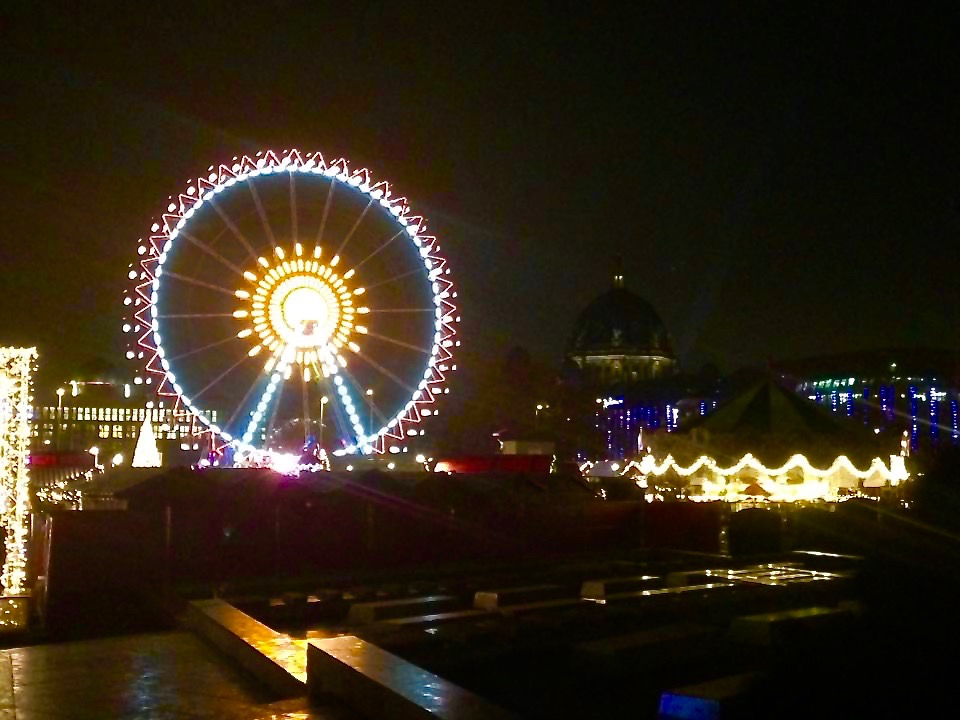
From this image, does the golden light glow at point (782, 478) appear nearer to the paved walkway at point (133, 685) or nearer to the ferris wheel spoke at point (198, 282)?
the ferris wheel spoke at point (198, 282)

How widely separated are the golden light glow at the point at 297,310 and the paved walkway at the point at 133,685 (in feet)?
51.3

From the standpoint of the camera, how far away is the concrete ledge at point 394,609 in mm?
12742

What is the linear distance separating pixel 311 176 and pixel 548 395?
143 ft

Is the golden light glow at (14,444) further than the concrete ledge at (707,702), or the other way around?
the golden light glow at (14,444)

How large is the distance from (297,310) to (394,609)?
15751 millimetres

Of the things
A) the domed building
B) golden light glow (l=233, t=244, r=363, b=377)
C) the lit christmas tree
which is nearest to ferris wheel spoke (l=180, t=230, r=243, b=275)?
golden light glow (l=233, t=244, r=363, b=377)

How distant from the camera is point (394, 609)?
1304cm

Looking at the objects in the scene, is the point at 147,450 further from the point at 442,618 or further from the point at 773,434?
the point at 442,618

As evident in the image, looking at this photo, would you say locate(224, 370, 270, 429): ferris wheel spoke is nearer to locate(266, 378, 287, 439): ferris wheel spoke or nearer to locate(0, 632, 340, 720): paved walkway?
locate(266, 378, 287, 439): ferris wheel spoke

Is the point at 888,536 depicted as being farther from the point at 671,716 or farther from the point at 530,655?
the point at 671,716

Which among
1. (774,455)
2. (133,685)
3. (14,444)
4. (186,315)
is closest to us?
(133,685)

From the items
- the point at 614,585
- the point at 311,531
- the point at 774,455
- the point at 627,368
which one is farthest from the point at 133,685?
the point at 627,368

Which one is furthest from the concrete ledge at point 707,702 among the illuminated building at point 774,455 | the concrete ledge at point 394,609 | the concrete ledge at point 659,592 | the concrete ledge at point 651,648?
the illuminated building at point 774,455

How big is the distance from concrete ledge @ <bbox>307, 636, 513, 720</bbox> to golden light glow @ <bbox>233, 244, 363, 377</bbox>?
1939cm
